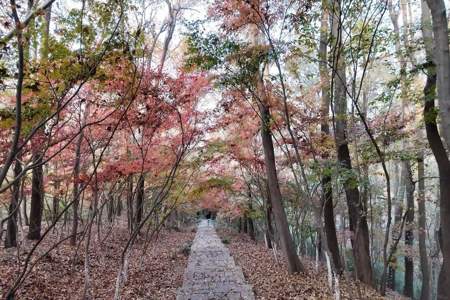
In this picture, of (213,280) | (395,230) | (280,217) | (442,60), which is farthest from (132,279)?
(395,230)

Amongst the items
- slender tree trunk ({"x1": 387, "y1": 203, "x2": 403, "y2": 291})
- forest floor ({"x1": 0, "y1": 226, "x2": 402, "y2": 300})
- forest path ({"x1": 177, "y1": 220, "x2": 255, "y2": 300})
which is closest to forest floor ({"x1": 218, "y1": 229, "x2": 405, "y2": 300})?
→ forest floor ({"x1": 0, "y1": 226, "x2": 402, "y2": 300})

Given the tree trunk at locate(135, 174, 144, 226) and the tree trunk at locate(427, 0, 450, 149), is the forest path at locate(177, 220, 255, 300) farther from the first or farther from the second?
the tree trunk at locate(427, 0, 450, 149)

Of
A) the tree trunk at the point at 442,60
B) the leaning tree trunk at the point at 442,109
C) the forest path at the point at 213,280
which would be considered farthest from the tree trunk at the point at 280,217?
the tree trunk at the point at 442,60

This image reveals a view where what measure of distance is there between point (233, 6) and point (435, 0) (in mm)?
4880

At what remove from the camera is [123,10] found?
4.55m

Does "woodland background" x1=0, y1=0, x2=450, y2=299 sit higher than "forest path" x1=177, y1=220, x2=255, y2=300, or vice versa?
"woodland background" x1=0, y1=0, x2=450, y2=299

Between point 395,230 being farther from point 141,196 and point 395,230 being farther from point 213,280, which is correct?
point 141,196

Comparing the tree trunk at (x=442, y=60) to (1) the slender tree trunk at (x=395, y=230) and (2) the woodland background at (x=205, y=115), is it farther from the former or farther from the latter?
(1) the slender tree trunk at (x=395, y=230)

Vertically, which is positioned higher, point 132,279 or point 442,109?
point 442,109

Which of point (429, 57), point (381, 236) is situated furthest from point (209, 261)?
point (381, 236)

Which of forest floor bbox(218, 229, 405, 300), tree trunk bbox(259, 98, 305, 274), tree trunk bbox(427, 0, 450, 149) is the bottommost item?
forest floor bbox(218, 229, 405, 300)

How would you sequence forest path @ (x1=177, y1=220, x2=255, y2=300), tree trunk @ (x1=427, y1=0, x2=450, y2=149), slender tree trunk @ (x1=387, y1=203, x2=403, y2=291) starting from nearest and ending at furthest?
tree trunk @ (x1=427, y1=0, x2=450, y2=149), forest path @ (x1=177, y1=220, x2=255, y2=300), slender tree trunk @ (x1=387, y1=203, x2=403, y2=291)

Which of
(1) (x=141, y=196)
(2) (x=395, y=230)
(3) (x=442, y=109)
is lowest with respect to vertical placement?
(2) (x=395, y=230)

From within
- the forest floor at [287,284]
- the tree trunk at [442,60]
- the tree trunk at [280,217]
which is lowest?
the forest floor at [287,284]
